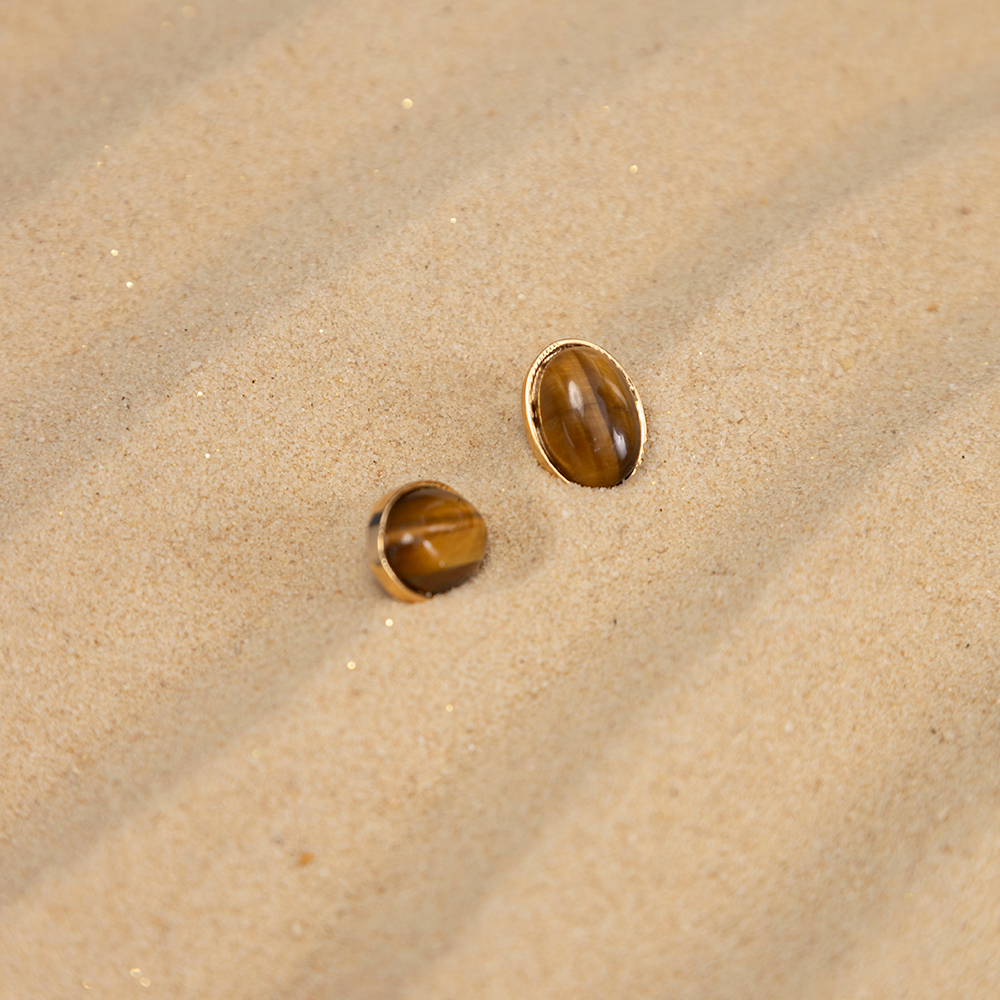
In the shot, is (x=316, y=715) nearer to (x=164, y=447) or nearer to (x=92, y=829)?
(x=92, y=829)

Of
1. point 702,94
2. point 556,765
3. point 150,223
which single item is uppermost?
point 150,223

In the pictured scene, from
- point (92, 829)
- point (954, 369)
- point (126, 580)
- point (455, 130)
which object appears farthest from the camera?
point (455, 130)

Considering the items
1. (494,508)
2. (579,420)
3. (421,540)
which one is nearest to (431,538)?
(421,540)

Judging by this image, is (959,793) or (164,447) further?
(164,447)

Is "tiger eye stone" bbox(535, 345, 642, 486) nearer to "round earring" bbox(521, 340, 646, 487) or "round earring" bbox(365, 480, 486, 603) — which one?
"round earring" bbox(521, 340, 646, 487)

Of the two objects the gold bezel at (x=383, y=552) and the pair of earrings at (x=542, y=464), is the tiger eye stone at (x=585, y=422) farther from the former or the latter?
the gold bezel at (x=383, y=552)

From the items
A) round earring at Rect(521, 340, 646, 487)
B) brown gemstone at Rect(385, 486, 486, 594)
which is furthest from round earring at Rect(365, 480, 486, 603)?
round earring at Rect(521, 340, 646, 487)

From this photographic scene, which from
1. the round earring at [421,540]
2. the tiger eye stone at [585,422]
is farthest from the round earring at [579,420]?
the round earring at [421,540]

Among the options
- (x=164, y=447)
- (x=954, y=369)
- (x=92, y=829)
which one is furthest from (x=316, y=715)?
(x=954, y=369)

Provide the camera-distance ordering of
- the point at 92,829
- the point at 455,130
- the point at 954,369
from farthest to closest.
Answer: the point at 455,130, the point at 954,369, the point at 92,829
